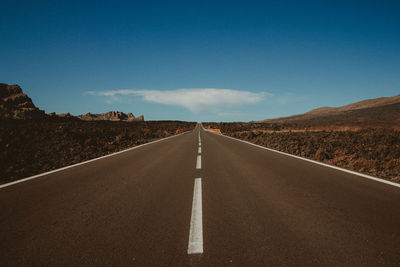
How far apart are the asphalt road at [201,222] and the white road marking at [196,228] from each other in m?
0.01

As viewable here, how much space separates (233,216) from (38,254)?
2405mm

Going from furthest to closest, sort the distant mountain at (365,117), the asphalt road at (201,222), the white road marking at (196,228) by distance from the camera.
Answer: the distant mountain at (365,117) → the white road marking at (196,228) → the asphalt road at (201,222)

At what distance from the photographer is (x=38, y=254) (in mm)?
2221

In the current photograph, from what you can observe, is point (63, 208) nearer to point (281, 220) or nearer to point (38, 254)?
point (38, 254)

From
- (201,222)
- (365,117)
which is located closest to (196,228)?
Result: (201,222)

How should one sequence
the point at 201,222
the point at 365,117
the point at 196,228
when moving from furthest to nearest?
the point at 365,117, the point at 201,222, the point at 196,228

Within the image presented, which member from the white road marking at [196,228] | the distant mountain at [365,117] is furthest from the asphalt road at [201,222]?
the distant mountain at [365,117]

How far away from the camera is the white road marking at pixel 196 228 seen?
2.27 metres

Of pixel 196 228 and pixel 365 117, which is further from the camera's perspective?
pixel 365 117

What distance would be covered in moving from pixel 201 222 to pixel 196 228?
7.5 inches

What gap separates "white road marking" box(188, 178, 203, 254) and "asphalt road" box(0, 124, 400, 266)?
0.01 meters

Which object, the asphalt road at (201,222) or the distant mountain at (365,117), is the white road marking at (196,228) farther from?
the distant mountain at (365,117)

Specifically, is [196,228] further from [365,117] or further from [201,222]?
[365,117]

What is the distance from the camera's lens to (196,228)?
2.72 meters
